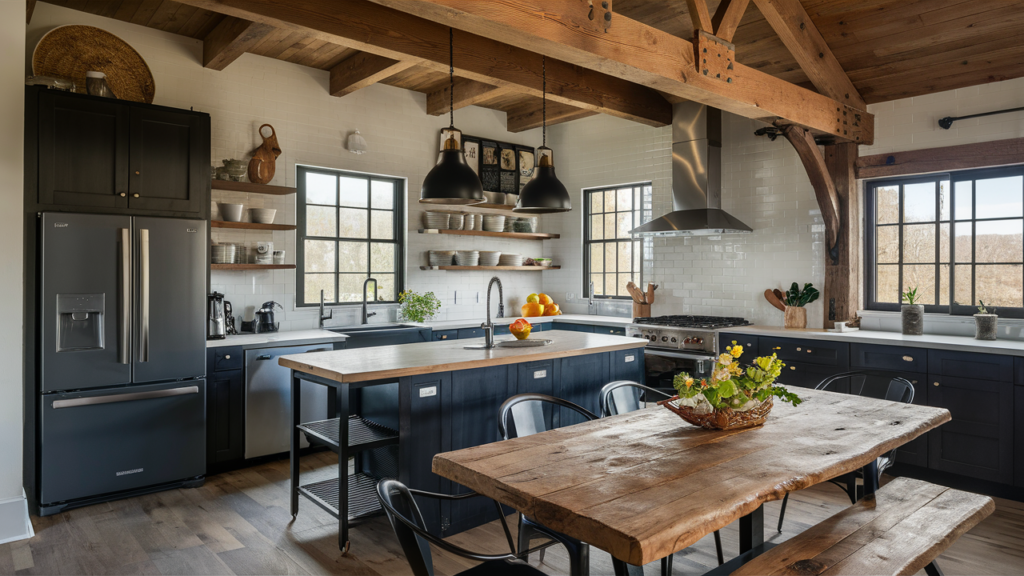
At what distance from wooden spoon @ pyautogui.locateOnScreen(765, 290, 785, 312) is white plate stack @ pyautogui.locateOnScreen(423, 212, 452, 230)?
10.8 ft

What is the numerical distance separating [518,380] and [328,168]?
10.4ft

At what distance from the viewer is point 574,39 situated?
2.99m

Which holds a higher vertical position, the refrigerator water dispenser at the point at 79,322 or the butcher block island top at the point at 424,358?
the refrigerator water dispenser at the point at 79,322

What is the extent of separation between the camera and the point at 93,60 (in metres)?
4.60

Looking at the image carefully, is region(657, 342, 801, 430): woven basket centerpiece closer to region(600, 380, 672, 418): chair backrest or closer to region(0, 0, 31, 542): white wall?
region(600, 380, 672, 418): chair backrest

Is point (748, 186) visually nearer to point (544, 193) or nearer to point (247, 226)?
point (544, 193)

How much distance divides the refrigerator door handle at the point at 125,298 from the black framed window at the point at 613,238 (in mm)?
4816

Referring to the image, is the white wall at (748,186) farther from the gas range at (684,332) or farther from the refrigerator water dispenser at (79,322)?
the refrigerator water dispenser at (79,322)

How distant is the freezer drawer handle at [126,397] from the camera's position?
391cm

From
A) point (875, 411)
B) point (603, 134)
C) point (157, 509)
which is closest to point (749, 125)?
point (603, 134)

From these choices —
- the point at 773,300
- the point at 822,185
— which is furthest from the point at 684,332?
the point at 822,185

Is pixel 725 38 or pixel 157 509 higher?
pixel 725 38

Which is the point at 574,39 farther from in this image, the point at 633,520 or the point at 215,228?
the point at 215,228

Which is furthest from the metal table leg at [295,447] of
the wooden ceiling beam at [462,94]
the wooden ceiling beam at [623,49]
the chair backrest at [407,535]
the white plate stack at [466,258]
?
the white plate stack at [466,258]
